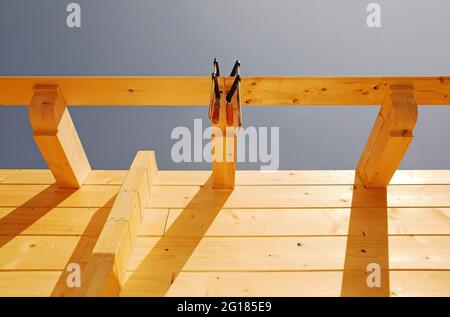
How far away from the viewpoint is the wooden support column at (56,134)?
80.7 inches

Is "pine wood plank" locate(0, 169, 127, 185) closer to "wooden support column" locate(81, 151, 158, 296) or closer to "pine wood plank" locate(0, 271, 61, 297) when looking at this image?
"wooden support column" locate(81, 151, 158, 296)

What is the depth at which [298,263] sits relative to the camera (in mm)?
1863

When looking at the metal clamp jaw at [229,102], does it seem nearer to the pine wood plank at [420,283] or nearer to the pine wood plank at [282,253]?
the pine wood plank at [282,253]

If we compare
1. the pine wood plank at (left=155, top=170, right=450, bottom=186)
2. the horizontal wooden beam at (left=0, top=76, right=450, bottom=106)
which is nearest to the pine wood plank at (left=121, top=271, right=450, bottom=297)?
the pine wood plank at (left=155, top=170, right=450, bottom=186)

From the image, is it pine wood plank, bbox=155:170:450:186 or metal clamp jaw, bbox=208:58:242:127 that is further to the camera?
pine wood plank, bbox=155:170:450:186

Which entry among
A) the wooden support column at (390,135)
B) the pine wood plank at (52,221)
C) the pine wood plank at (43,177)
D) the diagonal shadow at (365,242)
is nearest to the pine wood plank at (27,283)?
the pine wood plank at (52,221)

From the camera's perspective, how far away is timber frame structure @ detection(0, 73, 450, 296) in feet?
5.75

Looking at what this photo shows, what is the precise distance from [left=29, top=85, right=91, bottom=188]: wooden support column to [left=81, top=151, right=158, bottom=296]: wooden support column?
0.43 metres

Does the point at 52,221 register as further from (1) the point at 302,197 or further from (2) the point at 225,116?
(1) the point at 302,197

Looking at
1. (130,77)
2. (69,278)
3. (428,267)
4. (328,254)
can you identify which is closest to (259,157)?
(328,254)

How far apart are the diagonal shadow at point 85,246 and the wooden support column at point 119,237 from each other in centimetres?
9

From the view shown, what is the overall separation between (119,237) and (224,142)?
0.80 m

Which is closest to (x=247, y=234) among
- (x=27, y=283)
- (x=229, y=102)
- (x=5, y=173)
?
(x=229, y=102)
